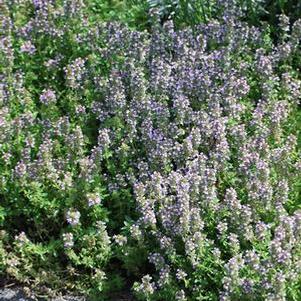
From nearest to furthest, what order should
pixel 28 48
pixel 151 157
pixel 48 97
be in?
pixel 151 157, pixel 48 97, pixel 28 48

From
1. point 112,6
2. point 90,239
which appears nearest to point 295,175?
point 90,239

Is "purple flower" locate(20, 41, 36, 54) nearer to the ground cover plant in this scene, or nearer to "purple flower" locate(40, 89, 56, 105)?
the ground cover plant

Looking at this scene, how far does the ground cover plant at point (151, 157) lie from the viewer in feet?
15.2

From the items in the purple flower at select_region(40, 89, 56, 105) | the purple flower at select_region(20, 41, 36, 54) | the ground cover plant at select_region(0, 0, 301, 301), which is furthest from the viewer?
the purple flower at select_region(20, 41, 36, 54)

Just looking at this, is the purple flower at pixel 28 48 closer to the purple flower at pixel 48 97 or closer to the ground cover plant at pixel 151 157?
the ground cover plant at pixel 151 157

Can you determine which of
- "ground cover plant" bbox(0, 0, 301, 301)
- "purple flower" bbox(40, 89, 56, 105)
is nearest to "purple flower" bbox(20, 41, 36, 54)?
"ground cover plant" bbox(0, 0, 301, 301)

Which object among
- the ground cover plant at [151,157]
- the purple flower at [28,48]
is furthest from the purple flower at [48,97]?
the purple flower at [28,48]

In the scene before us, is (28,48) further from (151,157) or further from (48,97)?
(151,157)

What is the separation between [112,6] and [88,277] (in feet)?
9.88

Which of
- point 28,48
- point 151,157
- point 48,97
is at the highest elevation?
point 28,48

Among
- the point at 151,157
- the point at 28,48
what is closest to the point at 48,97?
the point at 28,48

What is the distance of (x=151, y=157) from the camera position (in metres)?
5.21

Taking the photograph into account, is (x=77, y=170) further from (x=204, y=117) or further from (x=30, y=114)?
(x=204, y=117)

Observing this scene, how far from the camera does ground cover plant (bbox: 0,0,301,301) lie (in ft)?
15.2
